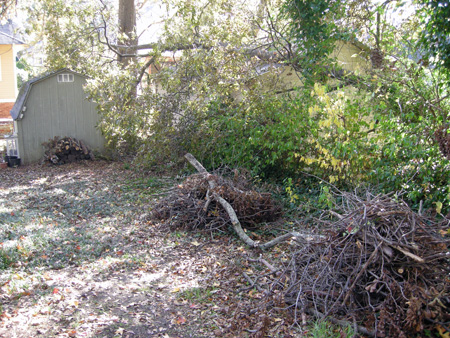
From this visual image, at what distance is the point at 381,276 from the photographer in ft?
12.0

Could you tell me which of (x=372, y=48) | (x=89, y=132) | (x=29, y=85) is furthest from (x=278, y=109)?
(x=29, y=85)

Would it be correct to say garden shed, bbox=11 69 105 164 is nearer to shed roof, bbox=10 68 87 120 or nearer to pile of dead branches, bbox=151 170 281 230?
shed roof, bbox=10 68 87 120

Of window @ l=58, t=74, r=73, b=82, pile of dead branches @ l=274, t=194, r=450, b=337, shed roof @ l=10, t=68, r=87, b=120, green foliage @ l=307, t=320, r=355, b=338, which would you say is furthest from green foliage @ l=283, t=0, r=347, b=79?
shed roof @ l=10, t=68, r=87, b=120

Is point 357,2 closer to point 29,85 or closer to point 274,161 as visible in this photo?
point 274,161

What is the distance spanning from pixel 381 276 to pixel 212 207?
372cm

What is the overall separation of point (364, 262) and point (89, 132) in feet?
40.1

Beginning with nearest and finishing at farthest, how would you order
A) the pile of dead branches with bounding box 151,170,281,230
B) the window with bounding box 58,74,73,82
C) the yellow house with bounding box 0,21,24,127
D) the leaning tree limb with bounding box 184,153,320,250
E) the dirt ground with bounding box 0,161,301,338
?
the dirt ground with bounding box 0,161,301,338 < the leaning tree limb with bounding box 184,153,320,250 < the pile of dead branches with bounding box 151,170,281,230 < the window with bounding box 58,74,73,82 < the yellow house with bounding box 0,21,24,127

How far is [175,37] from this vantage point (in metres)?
9.71

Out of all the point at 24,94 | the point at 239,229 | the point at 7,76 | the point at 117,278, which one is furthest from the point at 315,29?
the point at 7,76

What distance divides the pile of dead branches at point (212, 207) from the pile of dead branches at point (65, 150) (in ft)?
24.1

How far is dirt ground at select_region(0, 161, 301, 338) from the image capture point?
3.83 m

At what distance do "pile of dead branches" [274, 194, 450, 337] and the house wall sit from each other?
25.2 metres

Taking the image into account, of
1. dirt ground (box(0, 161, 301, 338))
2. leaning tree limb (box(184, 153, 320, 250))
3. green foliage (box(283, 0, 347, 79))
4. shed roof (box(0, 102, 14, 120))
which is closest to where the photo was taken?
dirt ground (box(0, 161, 301, 338))

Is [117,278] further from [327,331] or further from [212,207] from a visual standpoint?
[327,331]
